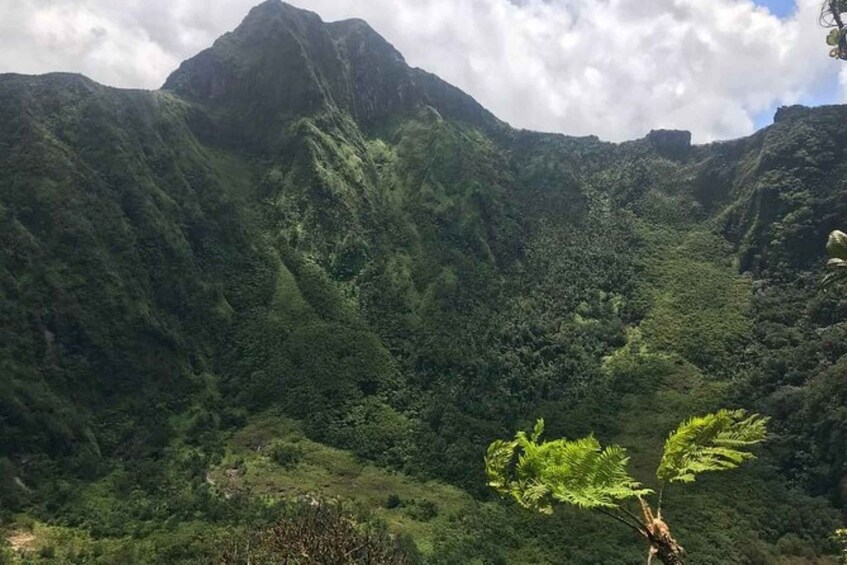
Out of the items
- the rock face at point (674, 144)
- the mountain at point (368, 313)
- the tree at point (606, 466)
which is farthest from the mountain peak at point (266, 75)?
the tree at point (606, 466)

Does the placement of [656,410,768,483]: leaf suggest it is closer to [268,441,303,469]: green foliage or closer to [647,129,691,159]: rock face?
[268,441,303,469]: green foliage

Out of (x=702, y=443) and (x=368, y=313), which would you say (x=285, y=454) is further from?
(x=702, y=443)

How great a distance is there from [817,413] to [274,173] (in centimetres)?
12420

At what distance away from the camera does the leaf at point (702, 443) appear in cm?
1393

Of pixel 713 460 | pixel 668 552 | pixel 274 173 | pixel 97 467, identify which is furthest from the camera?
pixel 274 173

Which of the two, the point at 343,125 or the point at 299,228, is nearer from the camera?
the point at 299,228

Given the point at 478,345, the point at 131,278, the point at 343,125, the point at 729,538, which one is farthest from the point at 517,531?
the point at 343,125

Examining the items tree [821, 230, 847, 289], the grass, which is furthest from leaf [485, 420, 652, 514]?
the grass

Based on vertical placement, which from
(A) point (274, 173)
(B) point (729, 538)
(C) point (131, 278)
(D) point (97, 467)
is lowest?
(D) point (97, 467)

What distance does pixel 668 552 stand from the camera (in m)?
Result: 12.0

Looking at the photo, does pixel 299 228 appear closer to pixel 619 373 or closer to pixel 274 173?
pixel 274 173

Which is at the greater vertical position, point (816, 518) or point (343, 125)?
point (343, 125)

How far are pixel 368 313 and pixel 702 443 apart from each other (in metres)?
134

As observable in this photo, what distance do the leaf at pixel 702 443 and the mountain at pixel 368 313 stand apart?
65.6m
